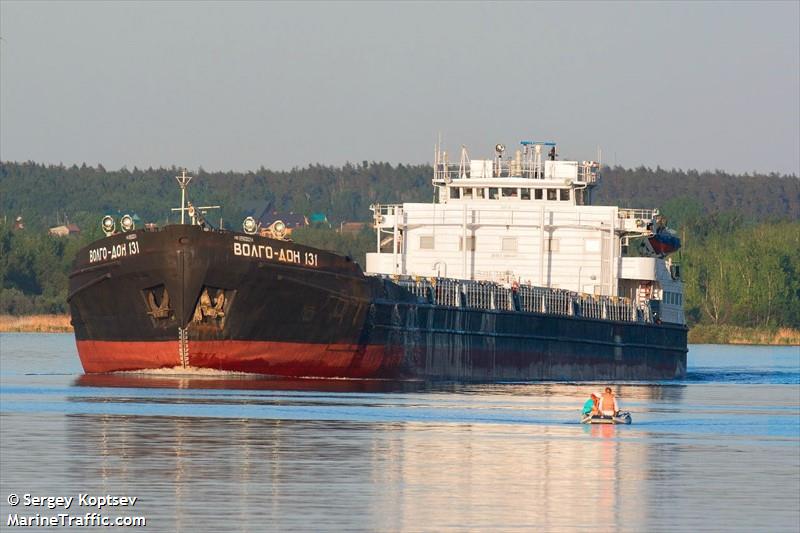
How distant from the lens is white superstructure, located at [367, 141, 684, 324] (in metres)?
63.8

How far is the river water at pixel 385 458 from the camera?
2336 cm

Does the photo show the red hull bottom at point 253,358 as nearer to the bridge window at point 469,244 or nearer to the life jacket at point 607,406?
the bridge window at point 469,244

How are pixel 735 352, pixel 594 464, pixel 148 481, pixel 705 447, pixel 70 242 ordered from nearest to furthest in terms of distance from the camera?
pixel 148 481
pixel 594 464
pixel 705 447
pixel 735 352
pixel 70 242

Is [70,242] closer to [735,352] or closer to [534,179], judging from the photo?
[735,352]

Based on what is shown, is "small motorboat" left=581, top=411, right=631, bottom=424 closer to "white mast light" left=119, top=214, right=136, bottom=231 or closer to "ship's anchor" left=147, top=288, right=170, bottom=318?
"ship's anchor" left=147, top=288, right=170, bottom=318

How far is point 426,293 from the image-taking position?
180 ft

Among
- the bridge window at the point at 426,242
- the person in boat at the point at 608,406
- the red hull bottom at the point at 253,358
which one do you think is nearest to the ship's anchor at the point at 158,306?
the red hull bottom at the point at 253,358

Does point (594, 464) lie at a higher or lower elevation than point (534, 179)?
lower

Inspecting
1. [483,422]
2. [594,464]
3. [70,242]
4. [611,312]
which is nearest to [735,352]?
[611,312]

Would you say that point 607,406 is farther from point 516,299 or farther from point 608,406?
point 516,299

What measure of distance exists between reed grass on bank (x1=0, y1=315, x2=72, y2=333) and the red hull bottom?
58093mm

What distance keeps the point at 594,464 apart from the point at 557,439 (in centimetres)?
441

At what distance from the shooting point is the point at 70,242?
14062 centimetres

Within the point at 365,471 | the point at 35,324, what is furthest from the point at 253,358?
the point at 35,324
